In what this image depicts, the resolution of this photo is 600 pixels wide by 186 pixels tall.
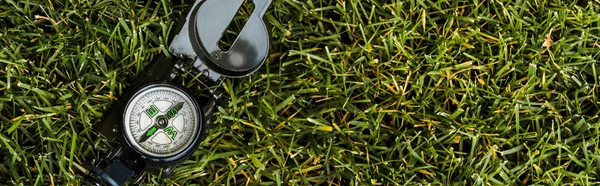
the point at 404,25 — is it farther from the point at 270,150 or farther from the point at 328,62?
the point at 270,150

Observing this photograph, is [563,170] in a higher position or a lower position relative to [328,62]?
lower

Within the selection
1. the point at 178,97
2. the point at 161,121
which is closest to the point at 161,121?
the point at 161,121

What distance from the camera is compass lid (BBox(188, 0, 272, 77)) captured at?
2.91m

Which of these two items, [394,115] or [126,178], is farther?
[394,115]

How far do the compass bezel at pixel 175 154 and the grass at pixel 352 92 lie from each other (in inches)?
6.0

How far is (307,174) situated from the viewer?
3055mm

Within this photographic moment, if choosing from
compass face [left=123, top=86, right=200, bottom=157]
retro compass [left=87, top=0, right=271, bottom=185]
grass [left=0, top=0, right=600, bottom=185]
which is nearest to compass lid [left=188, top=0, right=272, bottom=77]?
retro compass [left=87, top=0, right=271, bottom=185]

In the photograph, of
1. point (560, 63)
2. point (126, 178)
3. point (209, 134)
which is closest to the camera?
point (126, 178)

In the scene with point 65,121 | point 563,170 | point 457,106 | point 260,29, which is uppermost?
point 260,29

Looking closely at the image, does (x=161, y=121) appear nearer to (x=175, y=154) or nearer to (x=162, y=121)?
(x=162, y=121)

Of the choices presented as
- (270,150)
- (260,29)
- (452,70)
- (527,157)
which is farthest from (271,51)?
(527,157)

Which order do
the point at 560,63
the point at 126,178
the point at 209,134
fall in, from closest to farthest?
the point at 126,178 → the point at 209,134 → the point at 560,63

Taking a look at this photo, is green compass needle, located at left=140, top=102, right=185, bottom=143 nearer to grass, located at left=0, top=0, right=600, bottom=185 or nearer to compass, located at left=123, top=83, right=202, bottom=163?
compass, located at left=123, top=83, right=202, bottom=163

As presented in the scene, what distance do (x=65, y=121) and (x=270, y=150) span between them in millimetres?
874
